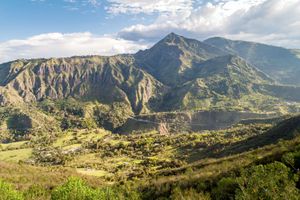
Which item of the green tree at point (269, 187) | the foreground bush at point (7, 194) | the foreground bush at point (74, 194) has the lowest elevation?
the foreground bush at point (7, 194)

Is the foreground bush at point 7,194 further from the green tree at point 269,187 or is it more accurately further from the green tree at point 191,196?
the green tree at point 269,187

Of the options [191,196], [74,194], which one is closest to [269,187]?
[191,196]

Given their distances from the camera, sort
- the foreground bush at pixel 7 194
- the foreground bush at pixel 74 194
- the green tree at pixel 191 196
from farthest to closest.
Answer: the foreground bush at pixel 7 194
the foreground bush at pixel 74 194
the green tree at pixel 191 196

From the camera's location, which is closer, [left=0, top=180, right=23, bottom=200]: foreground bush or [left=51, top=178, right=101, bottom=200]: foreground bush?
[left=51, top=178, right=101, bottom=200]: foreground bush

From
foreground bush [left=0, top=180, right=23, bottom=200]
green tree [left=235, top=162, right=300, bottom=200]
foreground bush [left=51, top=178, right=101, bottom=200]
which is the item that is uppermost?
green tree [left=235, top=162, right=300, bottom=200]

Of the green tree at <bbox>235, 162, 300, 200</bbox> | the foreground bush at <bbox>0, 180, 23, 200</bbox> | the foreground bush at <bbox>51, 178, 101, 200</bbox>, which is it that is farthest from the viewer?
the foreground bush at <bbox>0, 180, 23, 200</bbox>

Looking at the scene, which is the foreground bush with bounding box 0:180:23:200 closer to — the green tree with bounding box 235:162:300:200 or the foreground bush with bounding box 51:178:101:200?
the foreground bush with bounding box 51:178:101:200

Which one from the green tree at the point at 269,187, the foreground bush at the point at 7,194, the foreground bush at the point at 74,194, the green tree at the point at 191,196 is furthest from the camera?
the foreground bush at the point at 7,194

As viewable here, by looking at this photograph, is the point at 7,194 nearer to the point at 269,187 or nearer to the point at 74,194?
the point at 74,194

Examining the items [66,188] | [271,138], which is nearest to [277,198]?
[66,188]

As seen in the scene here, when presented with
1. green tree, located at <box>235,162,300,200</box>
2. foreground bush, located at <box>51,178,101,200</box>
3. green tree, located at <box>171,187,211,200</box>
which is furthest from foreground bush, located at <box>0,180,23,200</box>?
green tree, located at <box>235,162,300,200</box>

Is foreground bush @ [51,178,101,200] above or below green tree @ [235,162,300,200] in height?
below

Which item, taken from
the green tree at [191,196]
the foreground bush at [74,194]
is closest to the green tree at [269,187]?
the green tree at [191,196]
